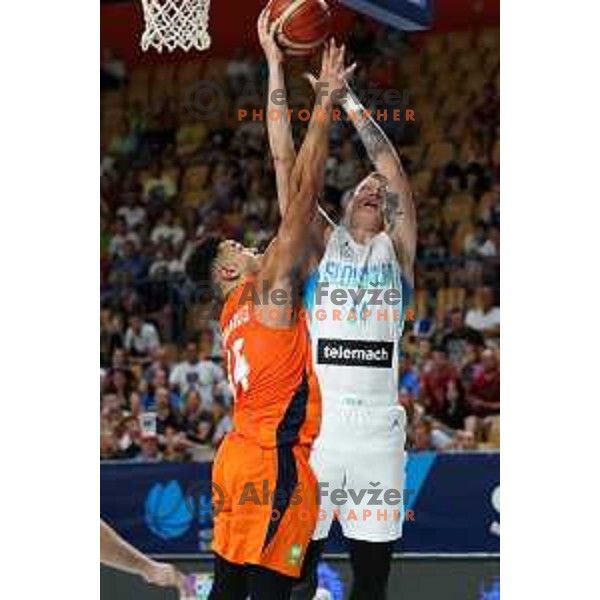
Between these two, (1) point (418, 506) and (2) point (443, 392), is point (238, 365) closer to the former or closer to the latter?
(1) point (418, 506)

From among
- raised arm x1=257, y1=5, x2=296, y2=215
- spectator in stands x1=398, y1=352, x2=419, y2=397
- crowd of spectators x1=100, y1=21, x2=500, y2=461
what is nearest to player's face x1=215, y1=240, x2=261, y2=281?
crowd of spectators x1=100, y1=21, x2=500, y2=461

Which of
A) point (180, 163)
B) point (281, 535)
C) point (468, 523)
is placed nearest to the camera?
point (281, 535)

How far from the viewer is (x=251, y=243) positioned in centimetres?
884

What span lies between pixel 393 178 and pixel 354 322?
2.39 feet

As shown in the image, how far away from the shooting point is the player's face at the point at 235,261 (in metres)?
8.74

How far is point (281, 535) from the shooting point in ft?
27.5

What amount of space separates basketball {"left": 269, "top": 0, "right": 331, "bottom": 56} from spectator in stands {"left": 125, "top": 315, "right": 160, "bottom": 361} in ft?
10.1

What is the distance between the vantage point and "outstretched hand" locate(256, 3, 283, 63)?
8.66 meters

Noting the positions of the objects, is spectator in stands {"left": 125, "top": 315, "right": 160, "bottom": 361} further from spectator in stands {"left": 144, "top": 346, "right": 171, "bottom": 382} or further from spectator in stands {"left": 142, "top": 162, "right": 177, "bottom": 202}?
spectator in stands {"left": 142, "top": 162, "right": 177, "bottom": 202}
